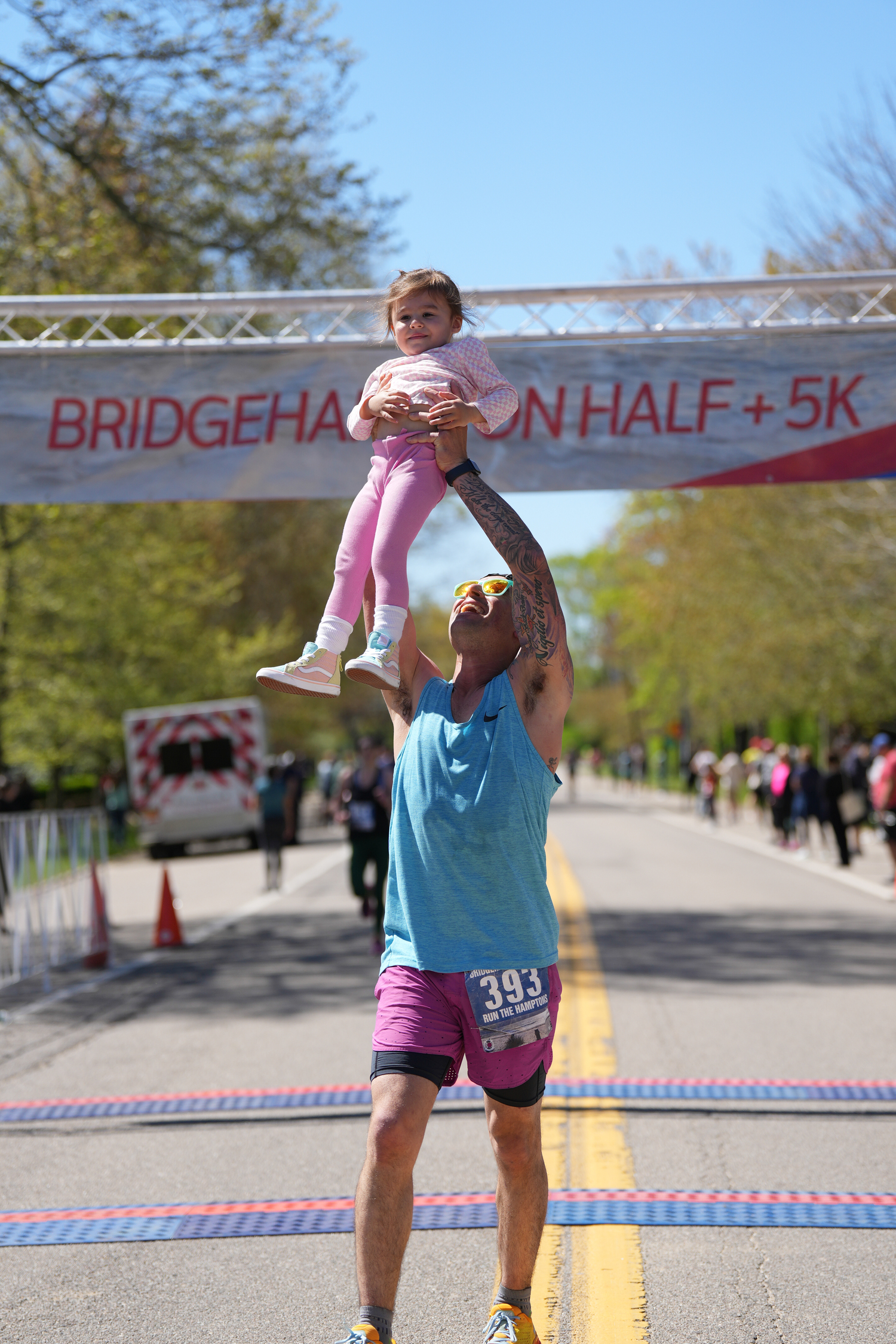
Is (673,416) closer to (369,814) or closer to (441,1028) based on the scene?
(369,814)

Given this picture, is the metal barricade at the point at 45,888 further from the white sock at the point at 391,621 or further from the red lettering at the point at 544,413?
the white sock at the point at 391,621

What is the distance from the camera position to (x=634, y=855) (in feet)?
82.6

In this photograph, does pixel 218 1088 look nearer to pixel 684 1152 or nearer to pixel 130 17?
pixel 684 1152

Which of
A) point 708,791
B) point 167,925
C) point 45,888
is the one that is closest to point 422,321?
point 45,888

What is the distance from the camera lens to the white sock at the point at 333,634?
13.5 ft

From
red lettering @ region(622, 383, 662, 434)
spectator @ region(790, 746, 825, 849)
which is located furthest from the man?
spectator @ region(790, 746, 825, 849)

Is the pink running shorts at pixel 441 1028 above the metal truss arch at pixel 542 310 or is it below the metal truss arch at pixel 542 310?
below

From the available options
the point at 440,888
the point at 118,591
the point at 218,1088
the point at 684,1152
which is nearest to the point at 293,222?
the point at 218,1088

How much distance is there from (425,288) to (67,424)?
19.6ft

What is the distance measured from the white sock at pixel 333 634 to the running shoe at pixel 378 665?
196 millimetres

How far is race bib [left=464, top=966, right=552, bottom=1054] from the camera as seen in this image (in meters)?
3.54

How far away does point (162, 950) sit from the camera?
14.1 metres

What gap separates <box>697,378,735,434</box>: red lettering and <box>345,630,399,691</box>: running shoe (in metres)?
5.88

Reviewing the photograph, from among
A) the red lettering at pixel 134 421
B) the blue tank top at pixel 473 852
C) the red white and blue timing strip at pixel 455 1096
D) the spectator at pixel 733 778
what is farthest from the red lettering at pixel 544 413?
the spectator at pixel 733 778
